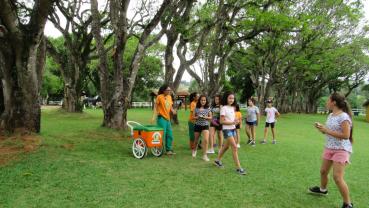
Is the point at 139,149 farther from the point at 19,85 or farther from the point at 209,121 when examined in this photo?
the point at 19,85

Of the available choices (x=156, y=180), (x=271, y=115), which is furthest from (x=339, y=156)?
(x=271, y=115)

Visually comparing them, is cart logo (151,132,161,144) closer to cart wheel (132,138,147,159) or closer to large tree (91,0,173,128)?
cart wheel (132,138,147,159)

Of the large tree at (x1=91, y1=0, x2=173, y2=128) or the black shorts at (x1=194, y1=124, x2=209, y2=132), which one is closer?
the black shorts at (x1=194, y1=124, x2=209, y2=132)

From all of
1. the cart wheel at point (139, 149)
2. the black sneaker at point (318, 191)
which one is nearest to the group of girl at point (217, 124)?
the cart wheel at point (139, 149)

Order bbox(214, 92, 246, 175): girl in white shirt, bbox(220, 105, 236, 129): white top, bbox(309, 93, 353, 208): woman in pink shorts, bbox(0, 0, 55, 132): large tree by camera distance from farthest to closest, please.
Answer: bbox(0, 0, 55, 132): large tree, bbox(220, 105, 236, 129): white top, bbox(214, 92, 246, 175): girl in white shirt, bbox(309, 93, 353, 208): woman in pink shorts

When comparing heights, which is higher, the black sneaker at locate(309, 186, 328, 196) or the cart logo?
the cart logo

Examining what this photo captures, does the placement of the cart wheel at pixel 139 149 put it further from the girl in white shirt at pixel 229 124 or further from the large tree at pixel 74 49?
the large tree at pixel 74 49

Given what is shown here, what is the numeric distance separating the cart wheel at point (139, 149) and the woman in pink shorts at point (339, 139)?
4323 millimetres

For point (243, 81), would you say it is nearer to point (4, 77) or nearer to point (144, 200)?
point (4, 77)

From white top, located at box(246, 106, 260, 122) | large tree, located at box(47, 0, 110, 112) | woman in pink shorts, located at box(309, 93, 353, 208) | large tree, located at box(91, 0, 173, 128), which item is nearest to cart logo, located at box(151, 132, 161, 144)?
woman in pink shorts, located at box(309, 93, 353, 208)

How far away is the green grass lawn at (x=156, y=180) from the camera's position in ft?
Result: 18.6

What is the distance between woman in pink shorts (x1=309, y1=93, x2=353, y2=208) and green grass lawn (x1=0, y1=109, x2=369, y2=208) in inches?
20.8

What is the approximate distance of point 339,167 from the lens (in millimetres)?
5586

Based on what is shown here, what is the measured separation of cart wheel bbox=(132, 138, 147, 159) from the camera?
8.90m
